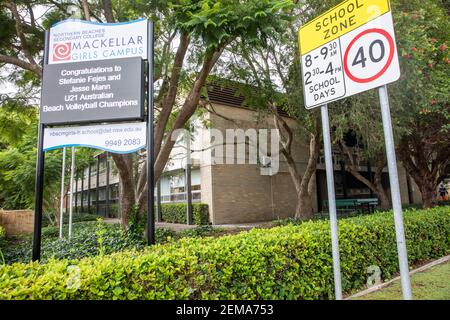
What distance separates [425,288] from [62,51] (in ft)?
22.4

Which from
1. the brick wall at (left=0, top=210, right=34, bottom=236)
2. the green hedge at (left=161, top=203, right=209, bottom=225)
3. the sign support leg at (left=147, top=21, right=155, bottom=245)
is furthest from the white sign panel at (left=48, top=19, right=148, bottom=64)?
the brick wall at (left=0, top=210, right=34, bottom=236)

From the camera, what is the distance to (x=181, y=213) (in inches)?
734

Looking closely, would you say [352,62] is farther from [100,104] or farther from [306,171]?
[306,171]

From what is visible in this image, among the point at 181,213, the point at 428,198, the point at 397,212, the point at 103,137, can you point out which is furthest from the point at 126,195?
the point at 428,198

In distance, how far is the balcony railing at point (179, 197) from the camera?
1868 centimetres

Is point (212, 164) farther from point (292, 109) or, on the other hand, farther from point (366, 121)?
point (366, 121)

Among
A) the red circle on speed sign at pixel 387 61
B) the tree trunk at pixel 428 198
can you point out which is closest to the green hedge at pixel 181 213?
the tree trunk at pixel 428 198

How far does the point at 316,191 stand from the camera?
23250 mm

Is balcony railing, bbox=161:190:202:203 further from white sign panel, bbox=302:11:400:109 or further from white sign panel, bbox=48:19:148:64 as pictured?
white sign panel, bbox=302:11:400:109

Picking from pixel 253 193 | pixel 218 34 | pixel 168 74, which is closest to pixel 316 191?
pixel 253 193

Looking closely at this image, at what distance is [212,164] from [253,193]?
11.0ft

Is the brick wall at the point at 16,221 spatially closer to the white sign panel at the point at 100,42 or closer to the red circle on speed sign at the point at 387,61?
the white sign panel at the point at 100,42

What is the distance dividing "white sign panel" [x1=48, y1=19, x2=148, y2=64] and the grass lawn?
511cm
